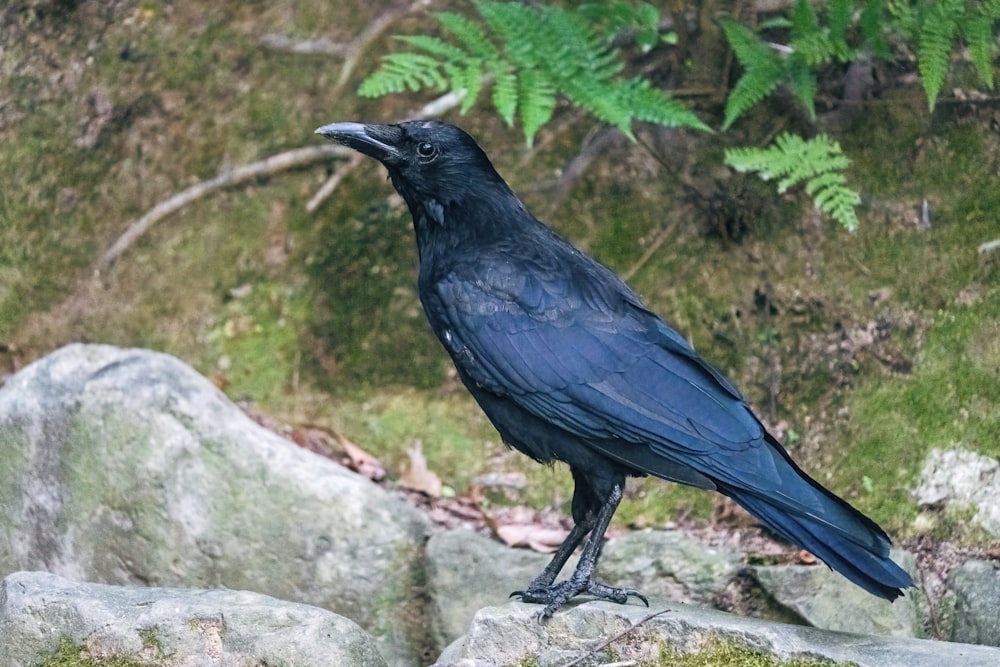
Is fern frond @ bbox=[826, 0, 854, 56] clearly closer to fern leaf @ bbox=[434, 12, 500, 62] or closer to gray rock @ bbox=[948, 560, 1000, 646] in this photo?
fern leaf @ bbox=[434, 12, 500, 62]

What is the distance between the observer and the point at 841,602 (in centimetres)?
440

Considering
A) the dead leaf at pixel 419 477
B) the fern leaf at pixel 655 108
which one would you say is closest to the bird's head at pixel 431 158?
the fern leaf at pixel 655 108

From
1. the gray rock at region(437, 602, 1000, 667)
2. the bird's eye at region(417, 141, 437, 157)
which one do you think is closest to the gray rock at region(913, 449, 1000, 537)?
the gray rock at region(437, 602, 1000, 667)

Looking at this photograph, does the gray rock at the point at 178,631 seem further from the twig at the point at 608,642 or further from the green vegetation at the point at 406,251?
the green vegetation at the point at 406,251

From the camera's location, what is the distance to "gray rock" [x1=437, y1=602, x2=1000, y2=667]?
3.40m

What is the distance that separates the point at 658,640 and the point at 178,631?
1.48m

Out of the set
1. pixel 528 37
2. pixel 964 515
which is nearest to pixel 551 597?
pixel 964 515

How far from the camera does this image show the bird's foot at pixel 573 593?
3.92 m

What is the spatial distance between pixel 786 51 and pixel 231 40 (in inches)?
120

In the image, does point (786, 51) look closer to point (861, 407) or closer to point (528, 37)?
point (528, 37)

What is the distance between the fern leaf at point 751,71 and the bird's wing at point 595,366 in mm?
1427

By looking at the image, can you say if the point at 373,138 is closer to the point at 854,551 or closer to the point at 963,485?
the point at 854,551

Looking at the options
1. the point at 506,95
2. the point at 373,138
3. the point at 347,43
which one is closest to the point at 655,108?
the point at 506,95

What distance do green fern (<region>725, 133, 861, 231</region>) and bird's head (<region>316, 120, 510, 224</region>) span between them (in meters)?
1.18
